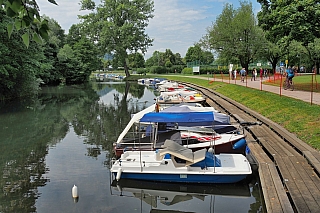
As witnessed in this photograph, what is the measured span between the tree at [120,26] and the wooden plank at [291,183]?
219 feet

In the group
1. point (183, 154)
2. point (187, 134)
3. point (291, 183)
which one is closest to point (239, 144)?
point (187, 134)

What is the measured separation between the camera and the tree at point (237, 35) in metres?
57.2

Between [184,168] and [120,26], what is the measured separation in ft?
237

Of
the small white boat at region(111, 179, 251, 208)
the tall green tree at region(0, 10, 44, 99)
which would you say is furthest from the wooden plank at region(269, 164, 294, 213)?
the tall green tree at region(0, 10, 44, 99)

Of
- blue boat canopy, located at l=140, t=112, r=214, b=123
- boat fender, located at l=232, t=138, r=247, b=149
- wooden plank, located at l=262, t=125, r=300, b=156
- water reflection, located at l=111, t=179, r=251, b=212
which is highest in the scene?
blue boat canopy, located at l=140, t=112, r=214, b=123

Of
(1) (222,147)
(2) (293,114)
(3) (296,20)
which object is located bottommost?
(1) (222,147)

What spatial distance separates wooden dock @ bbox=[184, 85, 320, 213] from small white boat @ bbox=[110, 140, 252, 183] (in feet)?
3.01

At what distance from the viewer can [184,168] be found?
36.1 ft

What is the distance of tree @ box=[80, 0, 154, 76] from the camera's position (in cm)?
7506

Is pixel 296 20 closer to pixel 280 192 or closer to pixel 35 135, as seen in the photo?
pixel 280 192

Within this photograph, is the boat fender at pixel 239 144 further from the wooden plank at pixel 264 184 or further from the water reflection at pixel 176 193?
the water reflection at pixel 176 193

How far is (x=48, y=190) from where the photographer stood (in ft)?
37.0

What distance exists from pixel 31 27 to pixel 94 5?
3251 inches

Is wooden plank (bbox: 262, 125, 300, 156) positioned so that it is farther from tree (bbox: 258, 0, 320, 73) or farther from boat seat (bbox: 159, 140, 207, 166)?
tree (bbox: 258, 0, 320, 73)
